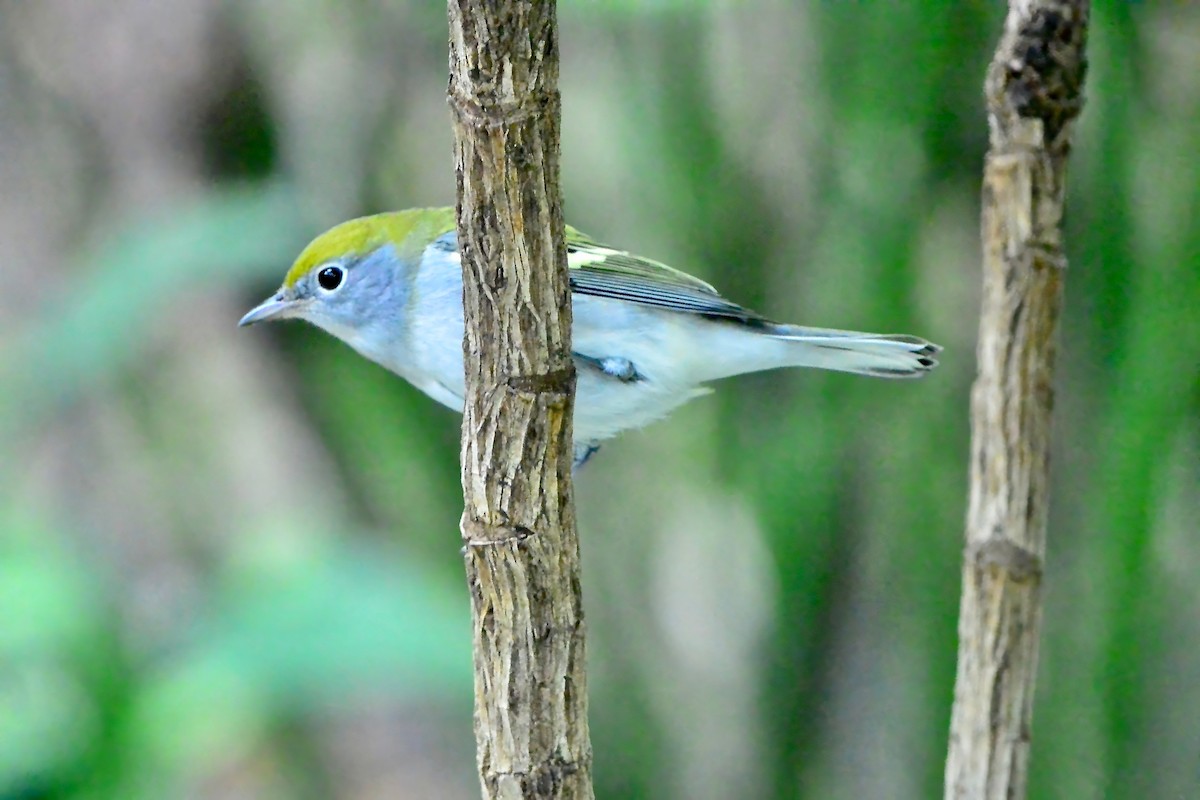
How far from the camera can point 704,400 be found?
3773 millimetres

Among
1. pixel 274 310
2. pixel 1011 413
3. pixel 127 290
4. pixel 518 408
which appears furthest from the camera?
pixel 274 310

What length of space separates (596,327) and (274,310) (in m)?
0.59

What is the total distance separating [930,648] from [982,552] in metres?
2.14

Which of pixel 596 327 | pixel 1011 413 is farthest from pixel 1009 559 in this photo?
pixel 596 327

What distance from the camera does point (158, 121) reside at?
3.39m

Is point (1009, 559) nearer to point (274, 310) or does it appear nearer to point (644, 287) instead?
point (644, 287)

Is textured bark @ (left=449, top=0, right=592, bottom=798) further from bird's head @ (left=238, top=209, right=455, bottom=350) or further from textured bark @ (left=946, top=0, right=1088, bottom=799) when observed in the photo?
bird's head @ (left=238, top=209, right=455, bottom=350)

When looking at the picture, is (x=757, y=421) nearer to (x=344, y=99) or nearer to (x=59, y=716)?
(x=344, y=99)

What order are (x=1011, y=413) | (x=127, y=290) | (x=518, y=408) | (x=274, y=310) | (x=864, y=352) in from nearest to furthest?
1. (x=518, y=408)
2. (x=1011, y=413)
3. (x=864, y=352)
4. (x=127, y=290)
5. (x=274, y=310)

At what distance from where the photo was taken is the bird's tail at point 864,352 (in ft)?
5.96

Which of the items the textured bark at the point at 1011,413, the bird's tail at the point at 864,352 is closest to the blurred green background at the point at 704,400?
the bird's tail at the point at 864,352

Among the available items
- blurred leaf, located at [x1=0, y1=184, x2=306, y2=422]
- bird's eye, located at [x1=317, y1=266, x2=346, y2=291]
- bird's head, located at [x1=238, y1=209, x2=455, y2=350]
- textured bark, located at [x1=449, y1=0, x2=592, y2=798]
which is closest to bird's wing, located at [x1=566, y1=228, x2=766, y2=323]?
bird's head, located at [x1=238, y1=209, x2=455, y2=350]

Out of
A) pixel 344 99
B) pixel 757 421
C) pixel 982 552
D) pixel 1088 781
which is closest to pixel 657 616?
pixel 757 421

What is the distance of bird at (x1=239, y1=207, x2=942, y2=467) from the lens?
196cm
